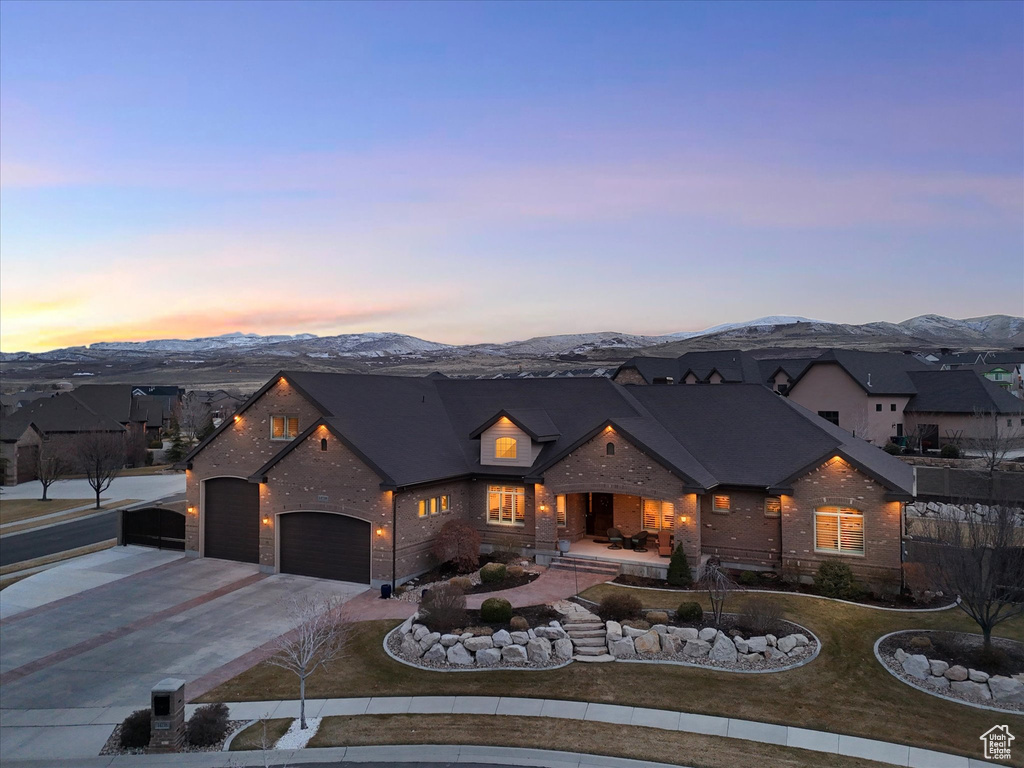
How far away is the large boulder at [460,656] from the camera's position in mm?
17062

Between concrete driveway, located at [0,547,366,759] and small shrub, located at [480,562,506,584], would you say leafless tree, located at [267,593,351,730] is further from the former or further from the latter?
small shrub, located at [480,562,506,584]

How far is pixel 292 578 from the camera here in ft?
85.3

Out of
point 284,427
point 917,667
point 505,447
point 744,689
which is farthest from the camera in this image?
point 505,447

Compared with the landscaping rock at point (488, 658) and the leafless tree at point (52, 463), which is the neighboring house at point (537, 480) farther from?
the leafless tree at point (52, 463)

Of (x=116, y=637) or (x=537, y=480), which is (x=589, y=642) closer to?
(x=537, y=480)

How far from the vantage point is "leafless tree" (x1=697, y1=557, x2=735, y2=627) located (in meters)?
19.1

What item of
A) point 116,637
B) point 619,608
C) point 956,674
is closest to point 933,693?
point 956,674

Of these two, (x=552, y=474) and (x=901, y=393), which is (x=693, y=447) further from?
(x=901, y=393)

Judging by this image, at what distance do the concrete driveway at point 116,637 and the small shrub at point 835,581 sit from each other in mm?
16141

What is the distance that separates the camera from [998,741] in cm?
1313

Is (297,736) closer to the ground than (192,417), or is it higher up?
closer to the ground

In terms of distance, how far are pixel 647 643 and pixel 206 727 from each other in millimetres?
10753

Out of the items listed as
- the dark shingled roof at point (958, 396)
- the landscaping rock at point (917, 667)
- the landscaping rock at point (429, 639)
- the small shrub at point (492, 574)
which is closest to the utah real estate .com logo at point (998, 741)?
the landscaping rock at point (917, 667)

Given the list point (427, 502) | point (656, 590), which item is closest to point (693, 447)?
point (656, 590)
